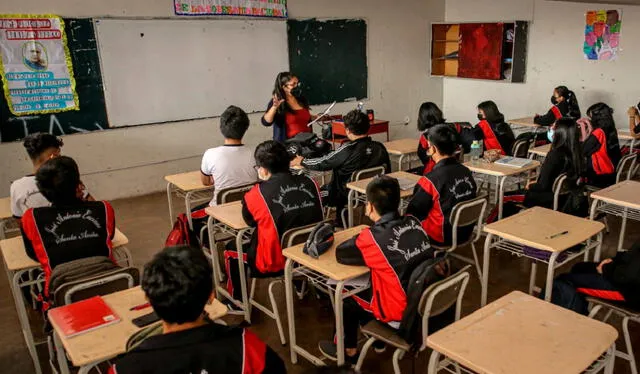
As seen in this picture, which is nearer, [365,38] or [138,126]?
[138,126]

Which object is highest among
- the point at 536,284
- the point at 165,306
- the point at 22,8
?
the point at 22,8

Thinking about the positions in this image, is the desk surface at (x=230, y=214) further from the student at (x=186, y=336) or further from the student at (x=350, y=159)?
the student at (x=186, y=336)

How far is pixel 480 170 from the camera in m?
4.28

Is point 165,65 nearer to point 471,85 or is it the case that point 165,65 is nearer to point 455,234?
point 455,234

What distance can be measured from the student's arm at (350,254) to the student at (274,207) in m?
0.62

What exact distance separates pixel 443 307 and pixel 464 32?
6921 millimetres

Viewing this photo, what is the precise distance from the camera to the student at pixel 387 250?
2311 mm

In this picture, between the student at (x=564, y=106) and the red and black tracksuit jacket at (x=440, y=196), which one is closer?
the red and black tracksuit jacket at (x=440, y=196)

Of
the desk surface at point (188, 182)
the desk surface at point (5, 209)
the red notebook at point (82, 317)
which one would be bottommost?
the desk surface at point (5, 209)

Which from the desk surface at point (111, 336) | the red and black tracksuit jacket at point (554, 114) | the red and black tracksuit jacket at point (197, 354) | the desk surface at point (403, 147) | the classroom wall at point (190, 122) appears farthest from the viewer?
the red and black tracksuit jacket at point (554, 114)

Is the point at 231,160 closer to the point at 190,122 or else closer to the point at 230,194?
the point at 230,194

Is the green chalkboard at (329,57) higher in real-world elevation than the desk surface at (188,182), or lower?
higher

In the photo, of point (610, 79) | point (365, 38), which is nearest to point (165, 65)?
point (365, 38)

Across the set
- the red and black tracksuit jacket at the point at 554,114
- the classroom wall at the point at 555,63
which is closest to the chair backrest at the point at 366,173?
the red and black tracksuit jacket at the point at 554,114
